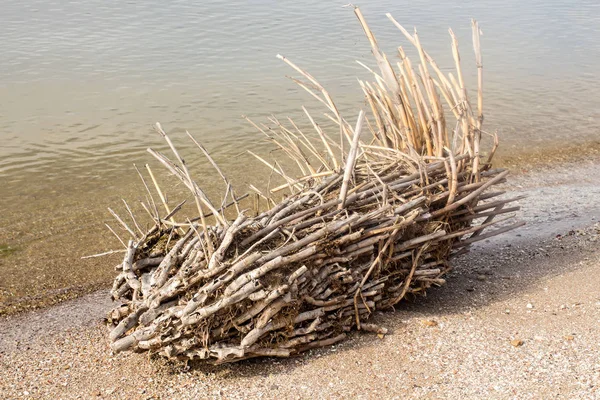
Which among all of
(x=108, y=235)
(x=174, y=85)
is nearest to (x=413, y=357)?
(x=108, y=235)

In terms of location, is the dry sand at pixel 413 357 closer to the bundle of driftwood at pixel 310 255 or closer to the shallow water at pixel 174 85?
the bundle of driftwood at pixel 310 255

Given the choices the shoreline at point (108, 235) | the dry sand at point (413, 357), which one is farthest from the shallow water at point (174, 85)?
the dry sand at point (413, 357)

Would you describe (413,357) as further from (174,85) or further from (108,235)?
(174,85)

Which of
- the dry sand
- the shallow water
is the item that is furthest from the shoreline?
the dry sand

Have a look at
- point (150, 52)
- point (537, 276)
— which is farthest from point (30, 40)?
point (537, 276)

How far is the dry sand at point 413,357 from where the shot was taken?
3160mm

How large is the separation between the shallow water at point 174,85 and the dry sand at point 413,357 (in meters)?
1.19

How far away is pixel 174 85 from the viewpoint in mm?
10883

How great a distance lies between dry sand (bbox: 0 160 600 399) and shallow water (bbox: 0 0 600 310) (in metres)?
1.19

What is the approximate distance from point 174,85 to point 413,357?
8.38 meters

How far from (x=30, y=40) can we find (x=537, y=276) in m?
11.7

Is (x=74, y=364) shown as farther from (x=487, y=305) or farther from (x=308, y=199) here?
(x=487, y=305)

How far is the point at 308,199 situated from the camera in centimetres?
364

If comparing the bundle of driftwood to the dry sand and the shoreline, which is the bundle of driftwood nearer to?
the dry sand
